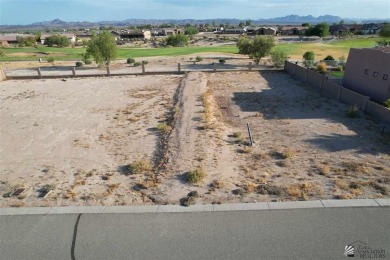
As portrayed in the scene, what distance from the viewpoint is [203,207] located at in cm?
800

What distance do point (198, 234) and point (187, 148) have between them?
5.38 m

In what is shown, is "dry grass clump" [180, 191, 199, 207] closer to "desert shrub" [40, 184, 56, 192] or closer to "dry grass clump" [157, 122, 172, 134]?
"desert shrub" [40, 184, 56, 192]

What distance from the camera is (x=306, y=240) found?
664 cm

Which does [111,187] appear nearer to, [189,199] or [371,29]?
[189,199]

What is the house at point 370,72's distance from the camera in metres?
18.2

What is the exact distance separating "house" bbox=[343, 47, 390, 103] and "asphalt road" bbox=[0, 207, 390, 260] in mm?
13532

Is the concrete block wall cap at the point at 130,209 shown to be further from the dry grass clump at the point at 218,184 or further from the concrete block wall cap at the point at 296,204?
the concrete block wall cap at the point at 296,204

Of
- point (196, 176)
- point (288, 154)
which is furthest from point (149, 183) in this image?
point (288, 154)

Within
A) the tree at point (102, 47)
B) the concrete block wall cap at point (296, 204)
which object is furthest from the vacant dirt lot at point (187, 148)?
the tree at point (102, 47)

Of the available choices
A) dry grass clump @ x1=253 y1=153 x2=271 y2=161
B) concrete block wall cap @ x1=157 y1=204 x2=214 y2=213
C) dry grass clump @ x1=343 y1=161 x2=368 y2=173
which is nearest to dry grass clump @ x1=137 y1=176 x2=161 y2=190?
concrete block wall cap @ x1=157 y1=204 x2=214 y2=213

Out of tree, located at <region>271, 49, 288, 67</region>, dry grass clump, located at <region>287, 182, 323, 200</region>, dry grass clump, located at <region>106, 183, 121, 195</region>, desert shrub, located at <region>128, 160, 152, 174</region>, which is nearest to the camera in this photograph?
dry grass clump, located at <region>287, 182, 323, 200</region>

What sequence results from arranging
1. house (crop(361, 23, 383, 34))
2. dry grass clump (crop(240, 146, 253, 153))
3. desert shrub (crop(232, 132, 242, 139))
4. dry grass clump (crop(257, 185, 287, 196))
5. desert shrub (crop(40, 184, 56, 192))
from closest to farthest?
dry grass clump (crop(257, 185, 287, 196)) < desert shrub (crop(40, 184, 56, 192)) < dry grass clump (crop(240, 146, 253, 153)) < desert shrub (crop(232, 132, 242, 139)) < house (crop(361, 23, 383, 34))

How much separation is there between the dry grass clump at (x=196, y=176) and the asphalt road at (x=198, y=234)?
1849 mm

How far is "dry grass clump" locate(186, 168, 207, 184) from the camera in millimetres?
9462
